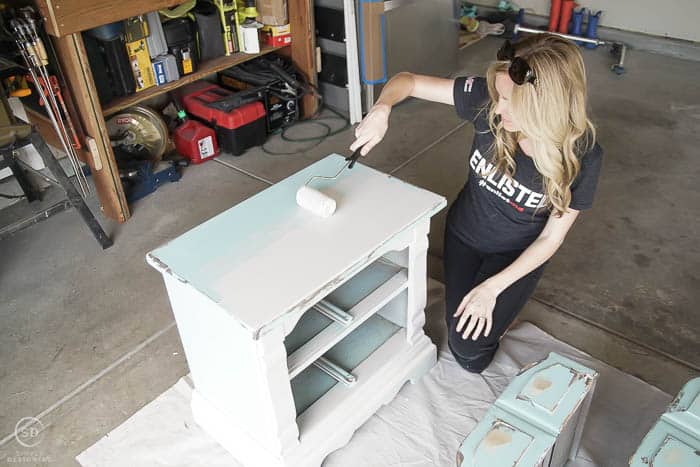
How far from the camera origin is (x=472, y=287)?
184cm

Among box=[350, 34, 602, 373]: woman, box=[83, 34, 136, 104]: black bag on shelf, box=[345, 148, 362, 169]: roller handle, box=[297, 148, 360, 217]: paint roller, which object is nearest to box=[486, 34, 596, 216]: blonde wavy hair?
box=[350, 34, 602, 373]: woman

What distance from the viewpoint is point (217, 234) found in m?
1.45

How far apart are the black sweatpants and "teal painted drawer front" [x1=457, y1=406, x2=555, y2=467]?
523 millimetres

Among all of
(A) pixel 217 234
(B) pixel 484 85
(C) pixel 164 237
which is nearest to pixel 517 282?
A: (B) pixel 484 85

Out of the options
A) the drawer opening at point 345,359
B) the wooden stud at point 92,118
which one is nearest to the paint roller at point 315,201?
the drawer opening at point 345,359

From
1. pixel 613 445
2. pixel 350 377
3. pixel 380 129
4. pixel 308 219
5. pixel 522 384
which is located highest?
pixel 380 129

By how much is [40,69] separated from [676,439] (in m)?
2.28

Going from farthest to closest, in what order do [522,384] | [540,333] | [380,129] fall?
1. [540,333]
2. [380,129]
3. [522,384]

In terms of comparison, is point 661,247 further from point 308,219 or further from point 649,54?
point 649,54

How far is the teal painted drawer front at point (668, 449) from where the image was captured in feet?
3.77

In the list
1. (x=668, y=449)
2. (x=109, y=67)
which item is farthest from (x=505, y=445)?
(x=109, y=67)

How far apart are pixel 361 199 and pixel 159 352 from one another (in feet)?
2.95

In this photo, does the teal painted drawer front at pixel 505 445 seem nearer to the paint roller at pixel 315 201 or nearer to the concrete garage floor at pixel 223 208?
the paint roller at pixel 315 201

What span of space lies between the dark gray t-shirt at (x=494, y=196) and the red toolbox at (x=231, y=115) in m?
1.49
